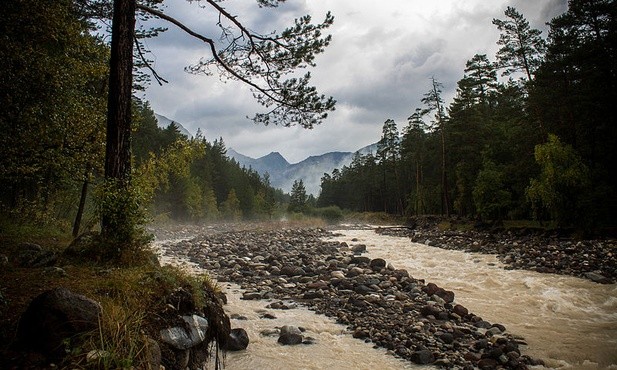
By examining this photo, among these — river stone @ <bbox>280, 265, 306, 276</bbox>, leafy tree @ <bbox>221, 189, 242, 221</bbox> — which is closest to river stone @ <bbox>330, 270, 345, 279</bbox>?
river stone @ <bbox>280, 265, 306, 276</bbox>

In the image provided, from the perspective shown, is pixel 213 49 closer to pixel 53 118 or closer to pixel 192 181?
pixel 53 118

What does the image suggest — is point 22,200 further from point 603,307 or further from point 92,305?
point 603,307

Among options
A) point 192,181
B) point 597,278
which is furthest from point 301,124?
point 192,181

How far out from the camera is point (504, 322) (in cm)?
842

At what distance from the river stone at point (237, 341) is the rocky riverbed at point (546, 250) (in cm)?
1347

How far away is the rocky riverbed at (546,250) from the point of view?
549 inches

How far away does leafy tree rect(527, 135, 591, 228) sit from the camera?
67.7 ft

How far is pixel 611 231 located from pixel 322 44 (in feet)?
71.4

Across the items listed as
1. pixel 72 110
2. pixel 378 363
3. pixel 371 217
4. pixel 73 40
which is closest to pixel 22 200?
pixel 72 110

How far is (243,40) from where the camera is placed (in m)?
9.00

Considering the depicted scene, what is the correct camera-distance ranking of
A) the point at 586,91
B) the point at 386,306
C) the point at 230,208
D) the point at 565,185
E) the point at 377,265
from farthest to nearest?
the point at 230,208 → the point at 586,91 → the point at 565,185 → the point at 377,265 → the point at 386,306

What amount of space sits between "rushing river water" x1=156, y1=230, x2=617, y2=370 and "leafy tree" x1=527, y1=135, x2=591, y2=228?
33.2ft

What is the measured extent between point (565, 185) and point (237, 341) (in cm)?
2332

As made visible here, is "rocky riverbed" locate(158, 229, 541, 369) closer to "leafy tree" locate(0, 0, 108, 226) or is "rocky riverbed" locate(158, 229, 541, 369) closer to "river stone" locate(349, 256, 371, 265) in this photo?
"river stone" locate(349, 256, 371, 265)
